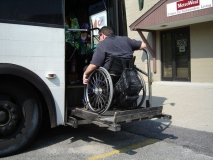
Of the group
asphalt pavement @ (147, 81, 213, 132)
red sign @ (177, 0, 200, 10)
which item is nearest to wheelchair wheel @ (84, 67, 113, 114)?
asphalt pavement @ (147, 81, 213, 132)

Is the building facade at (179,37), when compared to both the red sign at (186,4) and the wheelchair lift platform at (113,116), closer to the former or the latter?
the red sign at (186,4)

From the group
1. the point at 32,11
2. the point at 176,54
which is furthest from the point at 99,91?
the point at 176,54

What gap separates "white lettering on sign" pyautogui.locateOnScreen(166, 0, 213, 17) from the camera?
9861 mm

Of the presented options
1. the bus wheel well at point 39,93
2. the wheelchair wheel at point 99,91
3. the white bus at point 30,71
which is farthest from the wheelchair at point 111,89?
the bus wheel well at point 39,93

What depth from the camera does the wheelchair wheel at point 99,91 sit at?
154 inches

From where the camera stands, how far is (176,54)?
12922 mm

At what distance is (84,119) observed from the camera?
420 centimetres

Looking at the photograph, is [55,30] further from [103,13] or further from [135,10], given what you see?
[135,10]

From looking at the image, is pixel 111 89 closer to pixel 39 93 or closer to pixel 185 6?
pixel 39 93

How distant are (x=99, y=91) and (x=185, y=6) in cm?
775

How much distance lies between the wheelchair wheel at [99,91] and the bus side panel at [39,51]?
1.55 ft

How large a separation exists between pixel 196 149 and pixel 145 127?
1505 millimetres

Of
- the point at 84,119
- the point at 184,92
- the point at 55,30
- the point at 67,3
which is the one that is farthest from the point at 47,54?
the point at 184,92

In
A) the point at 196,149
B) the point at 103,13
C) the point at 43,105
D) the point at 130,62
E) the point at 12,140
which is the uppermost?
the point at 103,13
